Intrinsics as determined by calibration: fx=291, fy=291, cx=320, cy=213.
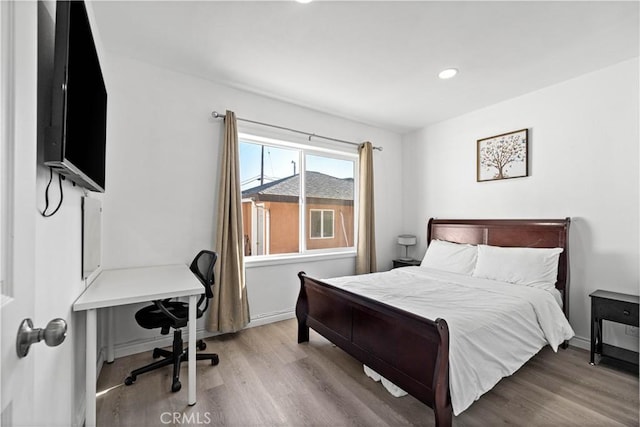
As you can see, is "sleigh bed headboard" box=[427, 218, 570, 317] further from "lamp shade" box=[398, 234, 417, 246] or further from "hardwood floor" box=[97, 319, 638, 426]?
"hardwood floor" box=[97, 319, 638, 426]

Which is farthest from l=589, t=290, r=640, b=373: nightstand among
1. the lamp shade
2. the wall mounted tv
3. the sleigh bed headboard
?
the wall mounted tv

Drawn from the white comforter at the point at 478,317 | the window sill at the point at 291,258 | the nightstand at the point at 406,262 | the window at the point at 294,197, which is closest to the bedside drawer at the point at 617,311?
the white comforter at the point at 478,317

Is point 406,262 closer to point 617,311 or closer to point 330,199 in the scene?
point 330,199

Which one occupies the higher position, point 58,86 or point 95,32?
point 95,32

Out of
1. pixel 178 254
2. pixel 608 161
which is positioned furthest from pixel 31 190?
pixel 608 161

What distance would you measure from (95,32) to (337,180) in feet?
9.58

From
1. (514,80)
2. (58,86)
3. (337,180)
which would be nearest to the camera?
(58,86)

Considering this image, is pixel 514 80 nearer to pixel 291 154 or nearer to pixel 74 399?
pixel 291 154

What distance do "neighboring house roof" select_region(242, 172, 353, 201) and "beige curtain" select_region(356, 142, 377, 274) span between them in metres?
0.27

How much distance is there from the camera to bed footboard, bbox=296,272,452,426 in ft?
5.30

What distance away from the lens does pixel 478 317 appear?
193 cm

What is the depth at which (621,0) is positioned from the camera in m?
1.89

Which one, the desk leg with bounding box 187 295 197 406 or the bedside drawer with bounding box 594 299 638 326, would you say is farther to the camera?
the bedside drawer with bounding box 594 299 638 326

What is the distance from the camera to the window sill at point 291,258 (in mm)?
3314
